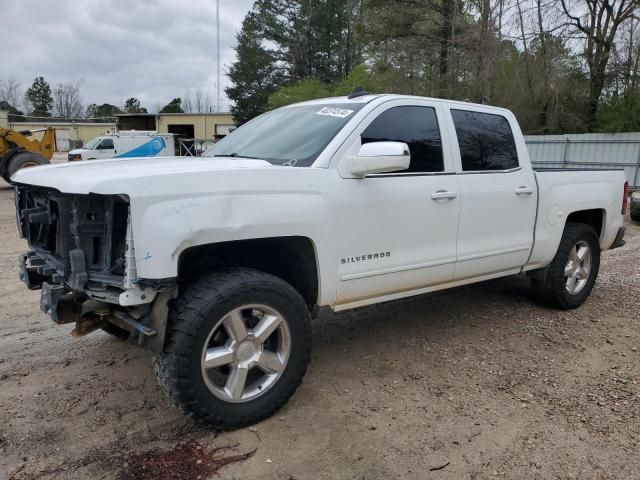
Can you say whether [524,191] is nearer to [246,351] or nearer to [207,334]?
[246,351]

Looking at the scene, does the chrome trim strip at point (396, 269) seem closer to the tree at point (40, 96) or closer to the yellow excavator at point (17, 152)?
the yellow excavator at point (17, 152)

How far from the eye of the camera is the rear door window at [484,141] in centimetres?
430

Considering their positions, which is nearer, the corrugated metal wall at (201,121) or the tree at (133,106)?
the corrugated metal wall at (201,121)

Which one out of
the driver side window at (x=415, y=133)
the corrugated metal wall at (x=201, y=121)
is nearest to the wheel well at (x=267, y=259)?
the driver side window at (x=415, y=133)

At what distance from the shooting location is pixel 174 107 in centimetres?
7650

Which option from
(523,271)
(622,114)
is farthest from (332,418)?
(622,114)

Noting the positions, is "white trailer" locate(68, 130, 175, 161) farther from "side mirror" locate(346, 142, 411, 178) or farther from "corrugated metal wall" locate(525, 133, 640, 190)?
"side mirror" locate(346, 142, 411, 178)

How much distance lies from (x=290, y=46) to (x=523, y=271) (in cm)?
4376

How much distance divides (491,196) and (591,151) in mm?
17098

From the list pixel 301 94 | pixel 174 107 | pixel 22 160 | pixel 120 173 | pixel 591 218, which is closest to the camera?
pixel 120 173

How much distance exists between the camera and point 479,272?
4402mm

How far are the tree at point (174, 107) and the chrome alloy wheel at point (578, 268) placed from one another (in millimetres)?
73606

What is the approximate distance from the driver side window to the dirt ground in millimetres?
1538

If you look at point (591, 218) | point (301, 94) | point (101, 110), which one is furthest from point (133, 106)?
point (591, 218)
